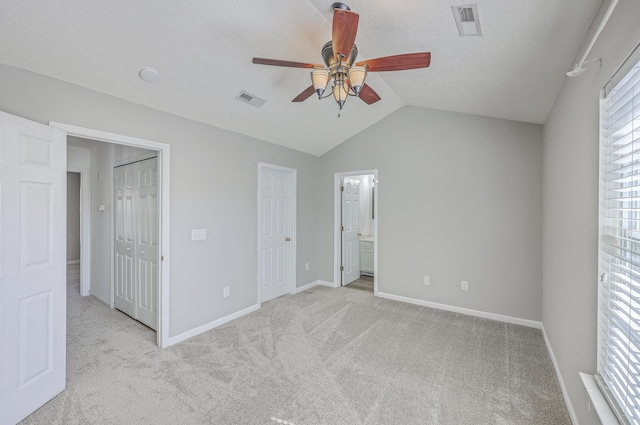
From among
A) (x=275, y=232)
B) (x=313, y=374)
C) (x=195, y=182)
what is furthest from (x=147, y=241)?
(x=313, y=374)

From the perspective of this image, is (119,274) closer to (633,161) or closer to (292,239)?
(292,239)

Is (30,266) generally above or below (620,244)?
below

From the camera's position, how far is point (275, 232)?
4316 mm

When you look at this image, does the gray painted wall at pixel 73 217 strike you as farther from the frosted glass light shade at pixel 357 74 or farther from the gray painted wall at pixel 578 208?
the gray painted wall at pixel 578 208

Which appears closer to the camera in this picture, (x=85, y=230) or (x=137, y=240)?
(x=137, y=240)

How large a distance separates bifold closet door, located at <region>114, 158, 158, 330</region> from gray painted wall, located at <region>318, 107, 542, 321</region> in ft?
9.88

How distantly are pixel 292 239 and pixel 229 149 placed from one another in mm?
1778

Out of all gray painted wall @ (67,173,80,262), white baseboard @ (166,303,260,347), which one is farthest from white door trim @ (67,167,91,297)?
gray painted wall @ (67,173,80,262)

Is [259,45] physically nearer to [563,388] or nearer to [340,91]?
[340,91]

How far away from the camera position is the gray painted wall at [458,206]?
11.0 ft

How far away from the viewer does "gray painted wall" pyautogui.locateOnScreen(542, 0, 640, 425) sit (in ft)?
4.42

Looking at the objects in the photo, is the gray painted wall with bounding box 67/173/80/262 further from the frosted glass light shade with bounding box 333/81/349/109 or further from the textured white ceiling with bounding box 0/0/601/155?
the frosted glass light shade with bounding box 333/81/349/109

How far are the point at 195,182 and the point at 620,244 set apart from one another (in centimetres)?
334

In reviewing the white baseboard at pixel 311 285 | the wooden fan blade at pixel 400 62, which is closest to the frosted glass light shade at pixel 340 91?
the wooden fan blade at pixel 400 62
